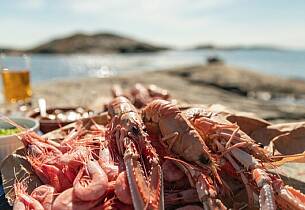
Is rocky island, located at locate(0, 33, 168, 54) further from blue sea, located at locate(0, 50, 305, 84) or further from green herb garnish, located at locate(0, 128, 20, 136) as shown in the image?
green herb garnish, located at locate(0, 128, 20, 136)

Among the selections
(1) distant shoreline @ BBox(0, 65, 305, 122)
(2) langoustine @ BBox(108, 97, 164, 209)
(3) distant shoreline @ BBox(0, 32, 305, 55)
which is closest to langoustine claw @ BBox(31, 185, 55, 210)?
(2) langoustine @ BBox(108, 97, 164, 209)

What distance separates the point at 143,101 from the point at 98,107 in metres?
0.57

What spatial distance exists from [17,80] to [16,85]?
0.07 meters

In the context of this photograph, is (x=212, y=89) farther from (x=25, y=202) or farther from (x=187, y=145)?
(x=25, y=202)

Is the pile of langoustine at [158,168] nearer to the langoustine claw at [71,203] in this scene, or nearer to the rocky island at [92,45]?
the langoustine claw at [71,203]

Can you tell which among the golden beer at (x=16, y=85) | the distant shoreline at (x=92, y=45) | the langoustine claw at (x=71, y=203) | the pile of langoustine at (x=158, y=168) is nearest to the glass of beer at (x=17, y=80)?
the golden beer at (x=16, y=85)

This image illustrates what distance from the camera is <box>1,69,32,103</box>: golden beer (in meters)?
4.59

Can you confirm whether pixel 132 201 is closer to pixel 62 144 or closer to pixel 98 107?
pixel 62 144

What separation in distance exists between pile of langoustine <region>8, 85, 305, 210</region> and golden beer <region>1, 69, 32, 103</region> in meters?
2.19

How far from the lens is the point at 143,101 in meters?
3.87

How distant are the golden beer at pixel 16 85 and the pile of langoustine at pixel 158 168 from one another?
219 centimetres

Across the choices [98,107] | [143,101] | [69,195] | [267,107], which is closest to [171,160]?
[69,195]

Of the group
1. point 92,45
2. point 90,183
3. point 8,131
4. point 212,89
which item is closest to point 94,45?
point 92,45

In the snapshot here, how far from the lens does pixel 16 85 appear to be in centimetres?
466
